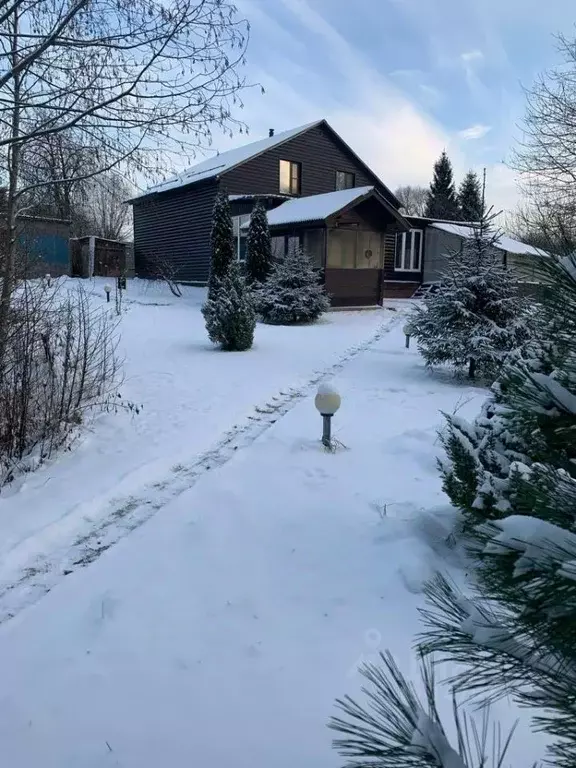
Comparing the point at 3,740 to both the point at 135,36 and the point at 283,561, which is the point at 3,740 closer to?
A: the point at 283,561

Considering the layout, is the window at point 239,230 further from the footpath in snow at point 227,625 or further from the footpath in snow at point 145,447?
the footpath in snow at point 227,625

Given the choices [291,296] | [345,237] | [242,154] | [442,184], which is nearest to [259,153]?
[242,154]

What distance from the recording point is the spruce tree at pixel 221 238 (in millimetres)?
19719

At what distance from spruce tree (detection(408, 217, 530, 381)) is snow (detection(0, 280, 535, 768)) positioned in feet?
9.61

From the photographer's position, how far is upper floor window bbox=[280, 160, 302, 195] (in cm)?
2566

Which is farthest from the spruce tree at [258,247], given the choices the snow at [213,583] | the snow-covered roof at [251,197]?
the snow at [213,583]

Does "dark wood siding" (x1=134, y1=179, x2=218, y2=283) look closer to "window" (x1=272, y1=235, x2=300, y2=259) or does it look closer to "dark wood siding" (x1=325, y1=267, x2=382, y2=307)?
"window" (x1=272, y1=235, x2=300, y2=259)

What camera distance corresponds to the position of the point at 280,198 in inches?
918

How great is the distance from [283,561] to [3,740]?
170 cm

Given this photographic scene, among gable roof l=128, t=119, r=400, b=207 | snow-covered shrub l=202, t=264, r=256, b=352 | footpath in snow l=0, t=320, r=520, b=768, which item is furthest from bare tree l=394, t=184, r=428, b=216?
footpath in snow l=0, t=320, r=520, b=768

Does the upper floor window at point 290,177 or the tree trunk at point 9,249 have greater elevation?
the upper floor window at point 290,177

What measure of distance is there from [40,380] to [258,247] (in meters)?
13.7

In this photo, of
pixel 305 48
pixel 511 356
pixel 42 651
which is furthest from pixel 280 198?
pixel 42 651

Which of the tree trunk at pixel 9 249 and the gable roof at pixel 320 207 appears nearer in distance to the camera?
the tree trunk at pixel 9 249
